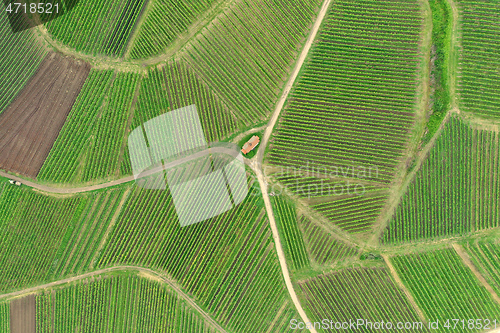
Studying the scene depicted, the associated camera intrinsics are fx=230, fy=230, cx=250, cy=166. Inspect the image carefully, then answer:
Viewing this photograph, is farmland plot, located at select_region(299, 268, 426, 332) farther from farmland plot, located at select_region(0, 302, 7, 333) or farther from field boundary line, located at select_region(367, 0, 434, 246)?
farmland plot, located at select_region(0, 302, 7, 333)

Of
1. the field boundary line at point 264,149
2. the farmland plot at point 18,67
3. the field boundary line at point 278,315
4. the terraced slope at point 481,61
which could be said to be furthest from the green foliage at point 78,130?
the terraced slope at point 481,61

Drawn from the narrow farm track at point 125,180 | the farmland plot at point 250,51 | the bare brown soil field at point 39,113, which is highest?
the farmland plot at point 250,51

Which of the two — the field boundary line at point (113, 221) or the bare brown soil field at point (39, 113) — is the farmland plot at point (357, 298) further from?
the bare brown soil field at point (39, 113)

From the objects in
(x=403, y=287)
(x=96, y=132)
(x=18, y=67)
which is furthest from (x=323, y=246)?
(x=18, y=67)

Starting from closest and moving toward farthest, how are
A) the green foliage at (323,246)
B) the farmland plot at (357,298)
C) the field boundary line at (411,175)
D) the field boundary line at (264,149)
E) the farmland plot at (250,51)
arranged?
the field boundary line at (411,175)
the farmland plot at (357,298)
the green foliage at (323,246)
the field boundary line at (264,149)
the farmland plot at (250,51)

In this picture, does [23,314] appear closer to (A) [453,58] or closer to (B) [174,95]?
(B) [174,95]

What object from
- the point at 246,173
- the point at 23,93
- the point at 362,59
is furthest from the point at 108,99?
the point at 362,59

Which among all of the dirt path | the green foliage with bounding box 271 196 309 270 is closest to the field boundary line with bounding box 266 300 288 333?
the green foliage with bounding box 271 196 309 270
